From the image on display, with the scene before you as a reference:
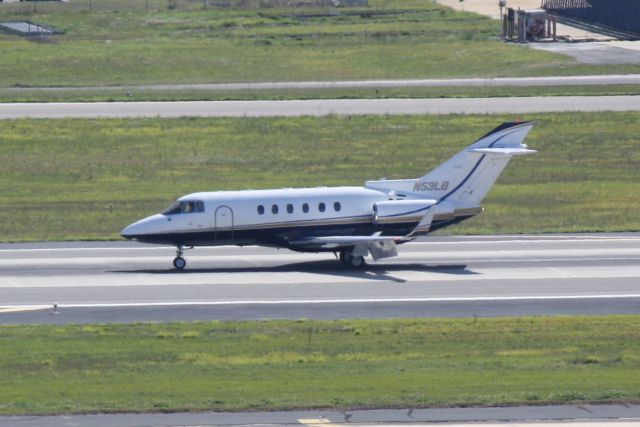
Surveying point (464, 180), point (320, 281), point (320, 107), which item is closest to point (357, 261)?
point (320, 281)

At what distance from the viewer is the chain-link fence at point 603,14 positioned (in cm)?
10444

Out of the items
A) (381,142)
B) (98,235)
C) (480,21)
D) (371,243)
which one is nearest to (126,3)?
(480,21)

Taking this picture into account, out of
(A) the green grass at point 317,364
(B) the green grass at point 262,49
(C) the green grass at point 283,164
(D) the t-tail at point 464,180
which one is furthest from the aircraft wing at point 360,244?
(B) the green grass at point 262,49

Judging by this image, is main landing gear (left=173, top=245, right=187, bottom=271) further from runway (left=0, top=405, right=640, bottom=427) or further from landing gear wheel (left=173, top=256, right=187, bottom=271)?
runway (left=0, top=405, right=640, bottom=427)

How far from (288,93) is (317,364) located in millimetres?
53406

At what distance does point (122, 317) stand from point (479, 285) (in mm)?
11272

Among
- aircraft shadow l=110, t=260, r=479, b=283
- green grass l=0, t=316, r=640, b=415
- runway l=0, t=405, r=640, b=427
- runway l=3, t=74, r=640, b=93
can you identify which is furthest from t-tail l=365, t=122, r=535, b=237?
runway l=3, t=74, r=640, b=93

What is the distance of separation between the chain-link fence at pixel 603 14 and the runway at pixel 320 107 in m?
30.8

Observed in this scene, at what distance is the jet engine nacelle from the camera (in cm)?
4225

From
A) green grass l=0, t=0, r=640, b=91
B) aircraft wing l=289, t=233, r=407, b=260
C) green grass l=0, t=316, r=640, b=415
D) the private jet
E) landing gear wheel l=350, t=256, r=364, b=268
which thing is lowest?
green grass l=0, t=316, r=640, b=415

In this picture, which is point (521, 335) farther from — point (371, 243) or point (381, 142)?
point (381, 142)

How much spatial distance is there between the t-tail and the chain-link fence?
2487 inches

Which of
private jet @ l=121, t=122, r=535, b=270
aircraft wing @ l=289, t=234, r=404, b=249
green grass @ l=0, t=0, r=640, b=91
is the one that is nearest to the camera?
aircraft wing @ l=289, t=234, r=404, b=249

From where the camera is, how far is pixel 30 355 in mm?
30359
